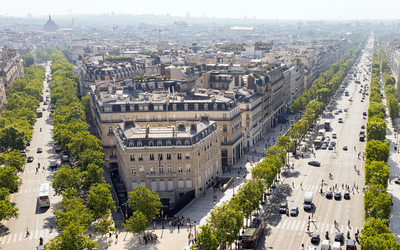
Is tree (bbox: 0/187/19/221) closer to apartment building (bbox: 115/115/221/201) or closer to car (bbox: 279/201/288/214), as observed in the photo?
apartment building (bbox: 115/115/221/201)

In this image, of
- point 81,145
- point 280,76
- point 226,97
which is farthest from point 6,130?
point 280,76

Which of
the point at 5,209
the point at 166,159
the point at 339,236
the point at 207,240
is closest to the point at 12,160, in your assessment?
the point at 5,209

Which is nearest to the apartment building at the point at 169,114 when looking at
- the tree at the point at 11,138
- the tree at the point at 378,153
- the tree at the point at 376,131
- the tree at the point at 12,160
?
the tree at the point at 12,160

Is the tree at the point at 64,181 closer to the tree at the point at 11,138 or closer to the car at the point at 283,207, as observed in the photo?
the tree at the point at 11,138

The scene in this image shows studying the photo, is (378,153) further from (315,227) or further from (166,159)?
(166,159)

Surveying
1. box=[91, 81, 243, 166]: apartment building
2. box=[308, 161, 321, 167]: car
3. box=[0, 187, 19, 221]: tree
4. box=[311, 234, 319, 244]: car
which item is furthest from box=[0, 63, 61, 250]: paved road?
box=[308, 161, 321, 167]: car

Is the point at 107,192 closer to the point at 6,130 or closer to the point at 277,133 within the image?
the point at 6,130
